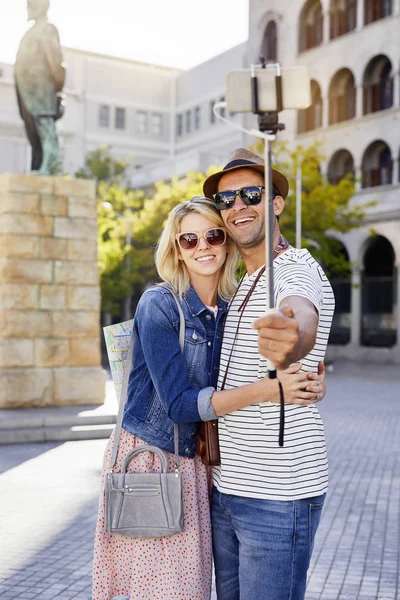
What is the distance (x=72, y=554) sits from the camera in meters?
6.94

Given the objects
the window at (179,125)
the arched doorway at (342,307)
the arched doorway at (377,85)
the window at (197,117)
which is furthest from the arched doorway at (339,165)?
the window at (179,125)

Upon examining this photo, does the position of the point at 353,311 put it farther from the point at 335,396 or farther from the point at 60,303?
the point at 60,303

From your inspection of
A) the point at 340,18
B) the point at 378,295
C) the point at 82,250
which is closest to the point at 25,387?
the point at 82,250

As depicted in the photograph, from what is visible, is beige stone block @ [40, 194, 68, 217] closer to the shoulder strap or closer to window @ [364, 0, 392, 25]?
the shoulder strap

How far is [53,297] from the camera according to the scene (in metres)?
14.4

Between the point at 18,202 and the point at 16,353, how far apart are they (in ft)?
7.75

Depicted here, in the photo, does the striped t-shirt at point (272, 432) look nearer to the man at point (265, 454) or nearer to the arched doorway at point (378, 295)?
Result: the man at point (265, 454)

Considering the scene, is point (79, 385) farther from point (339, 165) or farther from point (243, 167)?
point (339, 165)

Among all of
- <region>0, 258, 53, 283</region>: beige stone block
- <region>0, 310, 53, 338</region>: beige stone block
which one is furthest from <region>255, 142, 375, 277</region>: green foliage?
<region>0, 310, 53, 338</region>: beige stone block

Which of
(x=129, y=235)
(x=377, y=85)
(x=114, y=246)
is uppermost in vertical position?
(x=377, y=85)

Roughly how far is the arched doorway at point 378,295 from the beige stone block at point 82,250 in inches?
992

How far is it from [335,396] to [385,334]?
1797 cm

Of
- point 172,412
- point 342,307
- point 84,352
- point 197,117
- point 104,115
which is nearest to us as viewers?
point 172,412

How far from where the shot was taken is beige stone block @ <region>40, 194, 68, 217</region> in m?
14.5
